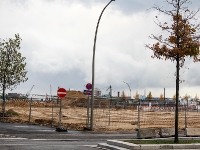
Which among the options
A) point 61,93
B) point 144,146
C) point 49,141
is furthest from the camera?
point 61,93

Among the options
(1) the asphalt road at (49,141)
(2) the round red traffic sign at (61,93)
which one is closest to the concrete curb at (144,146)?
(1) the asphalt road at (49,141)

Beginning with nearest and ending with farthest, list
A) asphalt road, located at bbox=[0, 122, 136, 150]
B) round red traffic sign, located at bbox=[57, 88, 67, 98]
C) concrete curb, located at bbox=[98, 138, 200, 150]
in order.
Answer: concrete curb, located at bbox=[98, 138, 200, 150]
asphalt road, located at bbox=[0, 122, 136, 150]
round red traffic sign, located at bbox=[57, 88, 67, 98]

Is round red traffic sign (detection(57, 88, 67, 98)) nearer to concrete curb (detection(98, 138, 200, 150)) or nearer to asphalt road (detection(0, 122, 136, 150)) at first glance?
asphalt road (detection(0, 122, 136, 150))

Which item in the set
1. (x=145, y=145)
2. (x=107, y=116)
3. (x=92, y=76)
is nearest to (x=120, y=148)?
(x=145, y=145)

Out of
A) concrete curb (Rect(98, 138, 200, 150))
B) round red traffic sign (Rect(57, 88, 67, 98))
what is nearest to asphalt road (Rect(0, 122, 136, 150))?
concrete curb (Rect(98, 138, 200, 150))

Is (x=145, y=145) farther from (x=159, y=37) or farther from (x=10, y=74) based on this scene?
(x=10, y=74)

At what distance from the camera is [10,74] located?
34625 mm

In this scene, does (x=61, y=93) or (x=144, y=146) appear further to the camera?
(x=61, y=93)

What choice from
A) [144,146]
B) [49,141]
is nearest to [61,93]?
[49,141]

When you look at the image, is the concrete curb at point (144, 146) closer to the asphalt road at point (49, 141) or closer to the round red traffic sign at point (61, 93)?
the asphalt road at point (49, 141)

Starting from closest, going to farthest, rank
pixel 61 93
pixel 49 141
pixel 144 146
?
pixel 144 146, pixel 49 141, pixel 61 93

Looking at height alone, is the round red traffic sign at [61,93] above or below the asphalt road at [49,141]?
above

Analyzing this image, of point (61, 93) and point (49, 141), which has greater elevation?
point (61, 93)

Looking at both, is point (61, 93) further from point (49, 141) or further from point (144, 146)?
point (144, 146)
